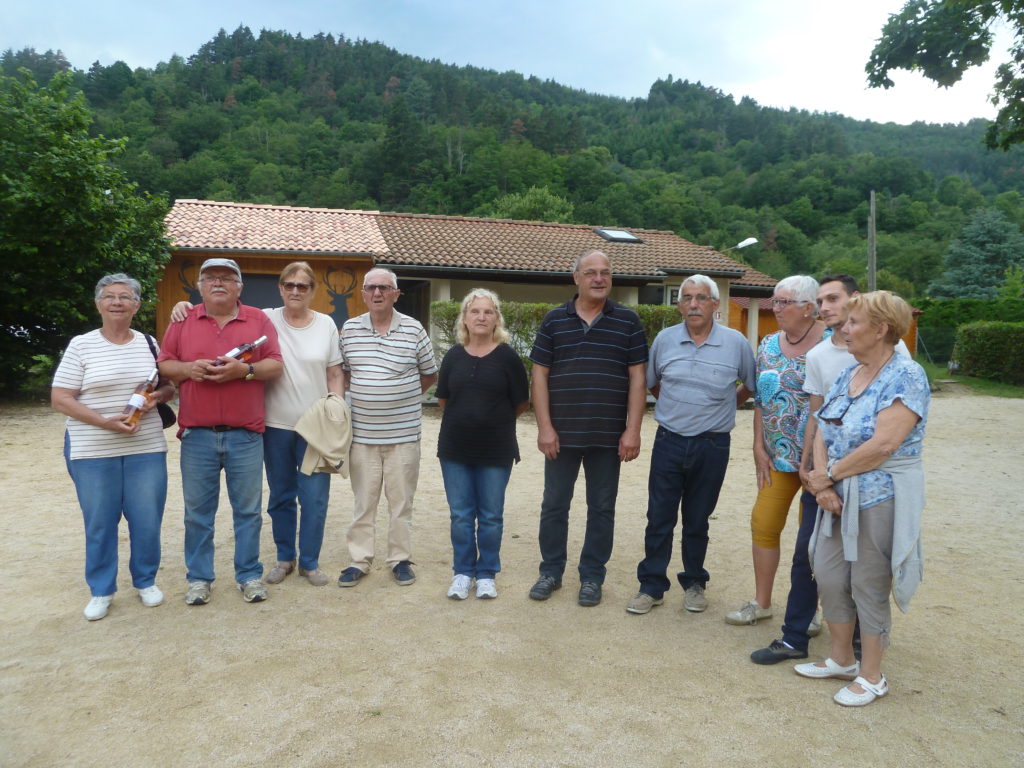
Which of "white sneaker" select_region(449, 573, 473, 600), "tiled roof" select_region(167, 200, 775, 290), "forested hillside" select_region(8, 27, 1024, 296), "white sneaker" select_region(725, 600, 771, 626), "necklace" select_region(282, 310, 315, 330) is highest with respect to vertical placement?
"forested hillside" select_region(8, 27, 1024, 296)

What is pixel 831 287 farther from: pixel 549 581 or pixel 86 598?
pixel 86 598

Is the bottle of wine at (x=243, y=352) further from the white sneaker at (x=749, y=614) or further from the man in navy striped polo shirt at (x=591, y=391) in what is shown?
the white sneaker at (x=749, y=614)

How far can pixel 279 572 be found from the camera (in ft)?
14.5

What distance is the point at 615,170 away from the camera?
7056cm

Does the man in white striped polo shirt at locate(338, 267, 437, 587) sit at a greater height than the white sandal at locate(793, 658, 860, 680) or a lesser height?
greater

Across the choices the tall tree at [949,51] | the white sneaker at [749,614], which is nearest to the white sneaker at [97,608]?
the white sneaker at [749,614]

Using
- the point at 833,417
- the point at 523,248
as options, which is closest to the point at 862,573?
the point at 833,417

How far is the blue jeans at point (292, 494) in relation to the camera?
425cm

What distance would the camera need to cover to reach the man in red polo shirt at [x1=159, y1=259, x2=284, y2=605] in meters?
3.86

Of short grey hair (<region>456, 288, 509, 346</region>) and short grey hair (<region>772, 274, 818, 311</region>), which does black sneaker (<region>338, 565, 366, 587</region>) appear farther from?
short grey hair (<region>772, 274, 818, 311</region>)

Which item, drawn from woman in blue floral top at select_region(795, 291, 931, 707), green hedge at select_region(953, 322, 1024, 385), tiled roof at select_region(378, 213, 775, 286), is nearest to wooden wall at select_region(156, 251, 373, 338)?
tiled roof at select_region(378, 213, 775, 286)

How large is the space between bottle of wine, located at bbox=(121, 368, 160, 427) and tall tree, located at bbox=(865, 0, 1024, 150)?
468 inches

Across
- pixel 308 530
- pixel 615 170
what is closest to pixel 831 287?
pixel 308 530

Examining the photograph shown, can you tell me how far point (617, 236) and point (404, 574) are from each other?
2136 centimetres
